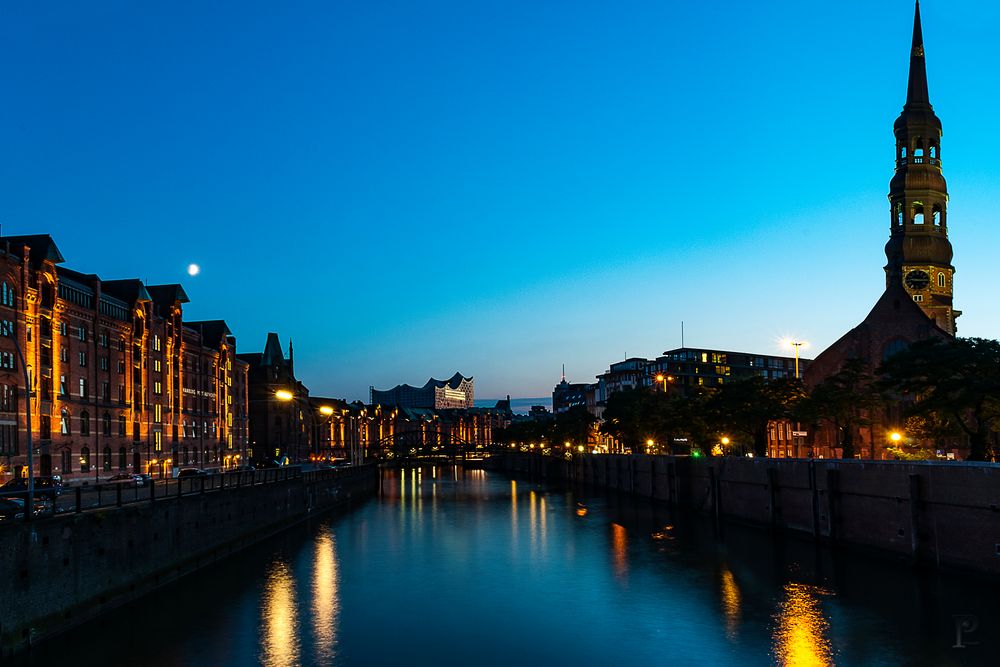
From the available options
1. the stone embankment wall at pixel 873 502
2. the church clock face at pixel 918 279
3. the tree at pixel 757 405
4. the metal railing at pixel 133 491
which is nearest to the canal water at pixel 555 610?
the stone embankment wall at pixel 873 502

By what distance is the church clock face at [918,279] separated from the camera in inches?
5374

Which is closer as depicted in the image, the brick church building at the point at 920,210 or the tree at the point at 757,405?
the tree at the point at 757,405

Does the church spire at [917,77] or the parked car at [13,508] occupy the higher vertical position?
the church spire at [917,77]

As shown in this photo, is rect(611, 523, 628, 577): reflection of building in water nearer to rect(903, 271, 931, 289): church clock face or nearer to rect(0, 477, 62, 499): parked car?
rect(0, 477, 62, 499): parked car

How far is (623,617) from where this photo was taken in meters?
43.6

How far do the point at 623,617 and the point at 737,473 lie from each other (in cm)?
4216

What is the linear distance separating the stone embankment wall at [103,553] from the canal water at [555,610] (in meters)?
1.12

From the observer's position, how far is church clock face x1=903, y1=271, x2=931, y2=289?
136 metres

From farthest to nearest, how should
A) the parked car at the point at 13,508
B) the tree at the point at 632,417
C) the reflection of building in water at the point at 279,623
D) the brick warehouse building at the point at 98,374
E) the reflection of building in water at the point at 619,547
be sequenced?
the tree at the point at 632,417, the brick warehouse building at the point at 98,374, the reflection of building in water at the point at 619,547, the reflection of building in water at the point at 279,623, the parked car at the point at 13,508

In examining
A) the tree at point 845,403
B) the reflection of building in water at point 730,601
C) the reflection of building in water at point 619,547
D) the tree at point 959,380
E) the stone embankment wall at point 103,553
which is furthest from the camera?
the tree at point 845,403

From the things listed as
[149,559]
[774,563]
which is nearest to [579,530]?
[774,563]

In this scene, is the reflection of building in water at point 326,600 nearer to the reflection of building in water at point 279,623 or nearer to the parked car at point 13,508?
the reflection of building in water at point 279,623

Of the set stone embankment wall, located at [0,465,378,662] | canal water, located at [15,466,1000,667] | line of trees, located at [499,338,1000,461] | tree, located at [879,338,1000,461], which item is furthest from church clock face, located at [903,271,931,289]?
stone embankment wall, located at [0,465,378,662]

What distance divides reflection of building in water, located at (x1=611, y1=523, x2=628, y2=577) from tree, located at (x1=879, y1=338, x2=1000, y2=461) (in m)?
22.9
